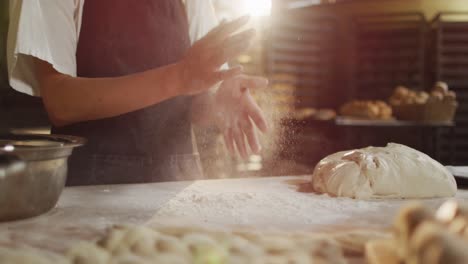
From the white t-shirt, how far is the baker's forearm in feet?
0.26

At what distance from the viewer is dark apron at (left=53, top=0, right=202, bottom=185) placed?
6.48ft

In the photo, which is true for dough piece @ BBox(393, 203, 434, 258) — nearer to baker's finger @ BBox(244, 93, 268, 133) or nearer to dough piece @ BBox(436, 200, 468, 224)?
dough piece @ BBox(436, 200, 468, 224)

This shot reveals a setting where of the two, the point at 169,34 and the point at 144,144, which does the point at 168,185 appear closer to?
the point at 144,144

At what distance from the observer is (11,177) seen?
1090 mm

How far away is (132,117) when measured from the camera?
2.06 metres

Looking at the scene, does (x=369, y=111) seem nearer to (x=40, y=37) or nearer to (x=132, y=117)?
(x=132, y=117)

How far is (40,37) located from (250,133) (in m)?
0.87

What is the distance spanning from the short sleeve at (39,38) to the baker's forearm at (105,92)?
0.08m

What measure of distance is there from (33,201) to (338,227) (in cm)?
78

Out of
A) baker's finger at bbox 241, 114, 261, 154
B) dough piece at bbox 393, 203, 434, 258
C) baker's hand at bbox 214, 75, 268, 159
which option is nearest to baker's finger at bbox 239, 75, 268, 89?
baker's hand at bbox 214, 75, 268, 159

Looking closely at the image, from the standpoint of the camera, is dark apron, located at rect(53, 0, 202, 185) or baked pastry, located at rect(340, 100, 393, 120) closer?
dark apron, located at rect(53, 0, 202, 185)

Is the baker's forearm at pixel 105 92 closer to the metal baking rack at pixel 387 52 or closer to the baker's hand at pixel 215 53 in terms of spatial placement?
the baker's hand at pixel 215 53

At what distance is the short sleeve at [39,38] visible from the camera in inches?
64.8

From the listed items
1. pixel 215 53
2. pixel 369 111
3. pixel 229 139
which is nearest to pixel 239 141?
pixel 229 139
